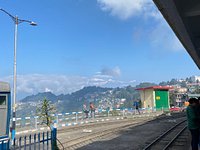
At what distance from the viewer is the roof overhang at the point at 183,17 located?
27.3 feet

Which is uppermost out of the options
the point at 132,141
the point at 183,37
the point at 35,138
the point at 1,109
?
the point at 183,37

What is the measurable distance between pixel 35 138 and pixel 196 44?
10.2 m

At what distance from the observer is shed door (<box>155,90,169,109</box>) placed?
44.7 m

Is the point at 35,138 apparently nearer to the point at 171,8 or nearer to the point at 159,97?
the point at 171,8

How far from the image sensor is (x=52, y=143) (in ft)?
32.4

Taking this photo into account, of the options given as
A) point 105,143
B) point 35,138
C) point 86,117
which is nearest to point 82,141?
point 105,143

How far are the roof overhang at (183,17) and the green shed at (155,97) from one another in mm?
30744

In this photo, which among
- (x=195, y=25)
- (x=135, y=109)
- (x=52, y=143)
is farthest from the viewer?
(x=135, y=109)

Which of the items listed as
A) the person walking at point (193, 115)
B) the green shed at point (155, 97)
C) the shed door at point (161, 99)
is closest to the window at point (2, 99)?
the person walking at point (193, 115)

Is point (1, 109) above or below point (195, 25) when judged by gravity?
below

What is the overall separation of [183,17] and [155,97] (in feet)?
115

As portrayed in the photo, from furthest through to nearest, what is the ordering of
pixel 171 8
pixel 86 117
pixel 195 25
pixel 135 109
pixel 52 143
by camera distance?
1. pixel 135 109
2. pixel 86 117
3. pixel 195 25
4. pixel 52 143
5. pixel 171 8

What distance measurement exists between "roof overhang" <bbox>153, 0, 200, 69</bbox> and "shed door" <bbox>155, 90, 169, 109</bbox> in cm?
3164

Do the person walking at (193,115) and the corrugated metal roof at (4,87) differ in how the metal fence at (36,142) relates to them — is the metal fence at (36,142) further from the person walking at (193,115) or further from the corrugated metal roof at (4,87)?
the person walking at (193,115)
